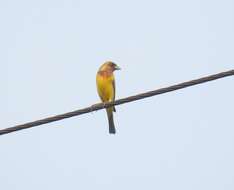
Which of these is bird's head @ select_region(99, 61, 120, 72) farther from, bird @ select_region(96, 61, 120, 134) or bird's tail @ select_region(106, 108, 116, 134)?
bird's tail @ select_region(106, 108, 116, 134)

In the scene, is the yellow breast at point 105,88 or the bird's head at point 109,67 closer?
the yellow breast at point 105,88

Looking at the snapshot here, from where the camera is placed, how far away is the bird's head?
1057 cm

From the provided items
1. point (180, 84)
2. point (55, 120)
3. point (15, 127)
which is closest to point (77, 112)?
point (55, 120)

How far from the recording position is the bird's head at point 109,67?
10.6 meters

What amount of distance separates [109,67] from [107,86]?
592 millimetres

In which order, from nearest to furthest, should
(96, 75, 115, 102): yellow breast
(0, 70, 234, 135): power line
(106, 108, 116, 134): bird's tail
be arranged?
(0, 70, 234, 135): power line → (96, 75, 115, 102): yellow breast → (106, 108, 116, 134): bird's tail

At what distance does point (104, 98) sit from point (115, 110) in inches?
12.0

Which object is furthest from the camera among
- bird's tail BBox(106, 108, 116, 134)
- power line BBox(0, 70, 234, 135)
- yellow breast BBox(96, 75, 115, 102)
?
bird's tail BBox(106, 108, 116, 134)

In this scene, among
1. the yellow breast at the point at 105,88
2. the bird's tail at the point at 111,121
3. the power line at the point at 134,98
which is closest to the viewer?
the power line at the point at 134,98

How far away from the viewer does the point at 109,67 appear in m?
10.6

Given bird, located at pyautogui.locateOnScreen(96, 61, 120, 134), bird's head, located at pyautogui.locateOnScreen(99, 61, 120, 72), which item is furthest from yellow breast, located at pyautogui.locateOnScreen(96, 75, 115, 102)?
bird's head, located at pyautogui.locateOnScreen(99, 61, 120, 72)

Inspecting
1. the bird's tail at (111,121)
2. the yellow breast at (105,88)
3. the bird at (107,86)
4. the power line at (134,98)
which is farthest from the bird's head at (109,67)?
the power line at (134,98)

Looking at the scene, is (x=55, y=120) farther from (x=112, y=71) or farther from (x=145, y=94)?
(x=112, y=71)

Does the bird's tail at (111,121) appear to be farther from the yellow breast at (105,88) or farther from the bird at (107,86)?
the yellow breast at (105,88)
